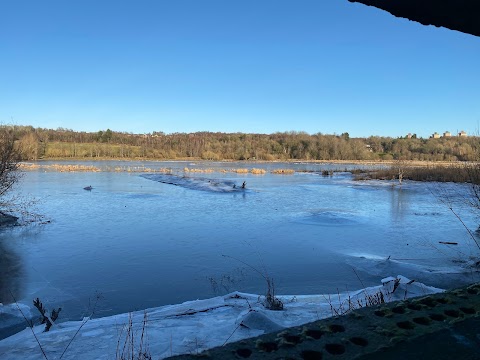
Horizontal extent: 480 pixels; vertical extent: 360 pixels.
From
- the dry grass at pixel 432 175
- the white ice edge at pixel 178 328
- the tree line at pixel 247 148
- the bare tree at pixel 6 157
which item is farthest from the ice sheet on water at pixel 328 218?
the tree line at pixel 247 148

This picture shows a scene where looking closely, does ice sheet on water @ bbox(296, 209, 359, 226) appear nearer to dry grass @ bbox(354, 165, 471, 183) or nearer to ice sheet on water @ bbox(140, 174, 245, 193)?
ice sheet on water @ bbox(140, 174, 245, 193)

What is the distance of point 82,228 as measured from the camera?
463 inches

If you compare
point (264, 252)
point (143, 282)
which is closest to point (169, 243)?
point (264, 252)

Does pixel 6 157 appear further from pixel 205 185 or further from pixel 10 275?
pixel 205 185

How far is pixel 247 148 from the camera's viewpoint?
105 meters

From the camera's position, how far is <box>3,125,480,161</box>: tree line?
87.6 meters

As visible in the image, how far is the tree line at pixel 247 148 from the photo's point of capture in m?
87.6

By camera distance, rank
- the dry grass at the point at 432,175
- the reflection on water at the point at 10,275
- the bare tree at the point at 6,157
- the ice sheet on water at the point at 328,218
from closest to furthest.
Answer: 1. the reflection on water at the point at 10,275
2. the bare tree at the point at 6,157
3. the ice sheet on water at the point at 328,218
4. the dry grass at the point at 432,175

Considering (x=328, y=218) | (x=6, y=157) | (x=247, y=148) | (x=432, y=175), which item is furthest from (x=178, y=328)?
(x=247, y=148)

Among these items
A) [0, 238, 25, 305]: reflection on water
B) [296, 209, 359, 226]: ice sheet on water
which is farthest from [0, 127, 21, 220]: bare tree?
[296, 209, 359, 226]: ice sheet on water

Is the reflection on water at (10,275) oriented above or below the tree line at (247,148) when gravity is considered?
below

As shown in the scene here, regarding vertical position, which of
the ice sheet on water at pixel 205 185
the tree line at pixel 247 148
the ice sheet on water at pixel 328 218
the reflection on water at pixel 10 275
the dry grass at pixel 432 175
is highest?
the tree line at pixel 247 148

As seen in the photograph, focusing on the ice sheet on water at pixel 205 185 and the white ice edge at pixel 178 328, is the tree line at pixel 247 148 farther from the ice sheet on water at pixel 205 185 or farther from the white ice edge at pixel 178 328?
the white ice edge at pixel 178 328

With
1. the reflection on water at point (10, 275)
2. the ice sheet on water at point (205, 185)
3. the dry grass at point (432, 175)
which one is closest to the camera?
the reflection on water at point (10, 275)
